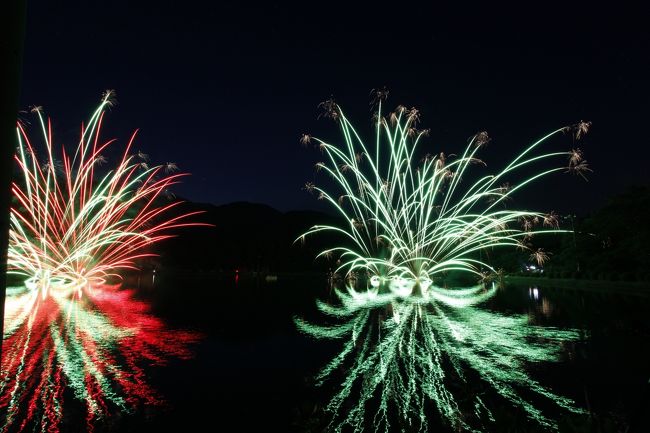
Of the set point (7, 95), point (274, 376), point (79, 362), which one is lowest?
point (274, 376)

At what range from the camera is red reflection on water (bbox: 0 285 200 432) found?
22.6ft

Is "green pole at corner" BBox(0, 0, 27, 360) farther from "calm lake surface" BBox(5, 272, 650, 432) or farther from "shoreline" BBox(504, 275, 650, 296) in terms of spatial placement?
"shoreline" BBox(504, 275, 650, 296)

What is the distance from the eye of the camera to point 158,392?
7.92m

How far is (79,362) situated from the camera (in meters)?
9.85

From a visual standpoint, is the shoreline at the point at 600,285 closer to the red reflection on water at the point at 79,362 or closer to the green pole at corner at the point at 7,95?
the red reflection on water at the point at 79,362

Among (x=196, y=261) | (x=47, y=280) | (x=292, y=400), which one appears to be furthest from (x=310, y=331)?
(x=196, y=261)

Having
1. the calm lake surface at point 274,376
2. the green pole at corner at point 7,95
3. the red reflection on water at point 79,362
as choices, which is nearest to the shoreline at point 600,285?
Answer: the calm lake surface at point 274,376

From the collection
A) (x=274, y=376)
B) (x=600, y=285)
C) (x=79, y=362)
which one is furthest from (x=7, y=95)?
(x=600, y=285)

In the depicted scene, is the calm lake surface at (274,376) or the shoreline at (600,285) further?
the shoreline at (600,285)

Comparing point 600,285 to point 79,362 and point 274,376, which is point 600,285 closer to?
point 274,376

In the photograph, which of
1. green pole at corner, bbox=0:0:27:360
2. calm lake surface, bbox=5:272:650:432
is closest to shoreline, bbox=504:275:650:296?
calm lake surface, bbox=5:272:650:432

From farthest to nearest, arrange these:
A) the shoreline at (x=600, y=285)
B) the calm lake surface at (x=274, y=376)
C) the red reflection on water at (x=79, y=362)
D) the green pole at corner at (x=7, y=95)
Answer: the shoreline at (x=600, y=285) → the red reflection on water at (x=79, y=362) → the calm lake surface at (x=274, y=376) → the green pole at corner at (x=7, y=95)

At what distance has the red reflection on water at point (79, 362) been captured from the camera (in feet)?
22.6

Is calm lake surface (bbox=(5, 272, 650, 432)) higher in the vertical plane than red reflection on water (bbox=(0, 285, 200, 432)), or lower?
lower
